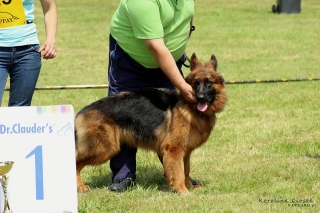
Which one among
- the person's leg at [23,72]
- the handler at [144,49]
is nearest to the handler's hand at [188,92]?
the handler at [144,49]

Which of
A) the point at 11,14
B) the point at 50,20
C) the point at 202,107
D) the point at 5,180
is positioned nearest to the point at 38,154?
the point at 5,180

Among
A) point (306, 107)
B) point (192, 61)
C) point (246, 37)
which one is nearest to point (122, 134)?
point (192, 61)

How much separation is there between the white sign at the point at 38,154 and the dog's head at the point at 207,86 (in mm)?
1295

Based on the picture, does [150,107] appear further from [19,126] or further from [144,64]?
[19,126]

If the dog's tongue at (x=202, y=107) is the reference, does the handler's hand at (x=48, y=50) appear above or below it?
above

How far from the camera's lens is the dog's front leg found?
5.31m

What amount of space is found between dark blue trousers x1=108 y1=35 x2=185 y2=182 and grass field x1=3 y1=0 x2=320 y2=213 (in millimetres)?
219

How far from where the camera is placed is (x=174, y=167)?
17.4 feet

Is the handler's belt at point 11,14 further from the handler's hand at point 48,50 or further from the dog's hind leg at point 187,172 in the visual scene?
the dog's hind leg at point 187,172

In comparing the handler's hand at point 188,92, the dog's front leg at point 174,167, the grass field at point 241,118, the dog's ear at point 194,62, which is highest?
the dog's ear at point 194,62

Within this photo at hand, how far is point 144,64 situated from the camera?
550 centimetres

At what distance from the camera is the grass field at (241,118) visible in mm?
5094

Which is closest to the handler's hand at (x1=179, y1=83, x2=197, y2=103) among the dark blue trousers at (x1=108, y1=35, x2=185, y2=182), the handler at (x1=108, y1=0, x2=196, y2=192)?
the handler at (x1=108, y1=0, x2=196, y2=192)

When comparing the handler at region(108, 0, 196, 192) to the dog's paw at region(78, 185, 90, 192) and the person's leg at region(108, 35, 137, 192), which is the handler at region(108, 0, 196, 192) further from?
the dog's paw at region(78, 185, 90, 192)
